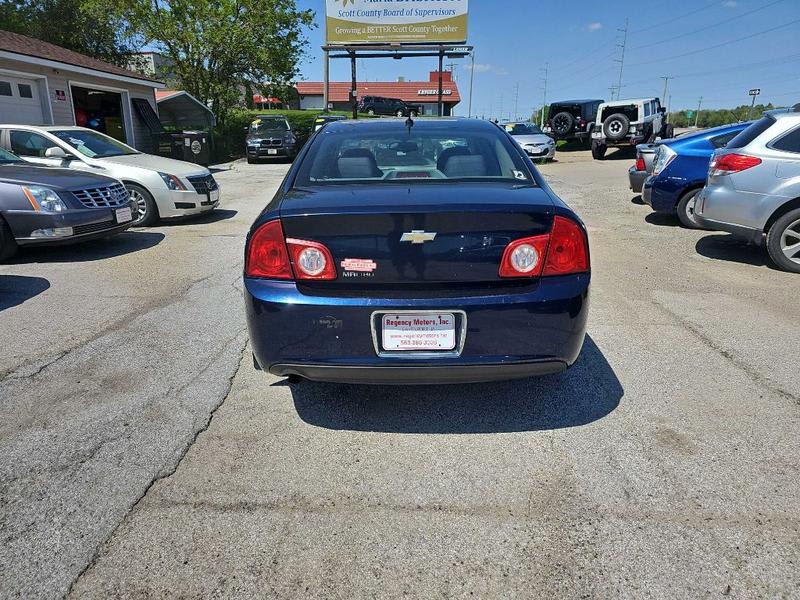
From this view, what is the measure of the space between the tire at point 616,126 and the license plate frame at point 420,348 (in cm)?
2126

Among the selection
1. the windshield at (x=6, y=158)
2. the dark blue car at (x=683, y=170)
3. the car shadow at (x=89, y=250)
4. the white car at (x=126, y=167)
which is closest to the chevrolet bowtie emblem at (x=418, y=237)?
the car shadow at (x=89, y=250)

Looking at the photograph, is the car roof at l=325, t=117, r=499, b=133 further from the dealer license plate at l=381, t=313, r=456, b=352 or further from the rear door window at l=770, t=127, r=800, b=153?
the rear door window at l=770, t=127, r=800, b=153

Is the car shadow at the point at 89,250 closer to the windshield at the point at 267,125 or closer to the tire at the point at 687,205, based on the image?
the tire at the point at 687,205

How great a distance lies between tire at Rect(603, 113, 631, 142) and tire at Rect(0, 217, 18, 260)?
20223mm

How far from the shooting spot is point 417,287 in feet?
8.45

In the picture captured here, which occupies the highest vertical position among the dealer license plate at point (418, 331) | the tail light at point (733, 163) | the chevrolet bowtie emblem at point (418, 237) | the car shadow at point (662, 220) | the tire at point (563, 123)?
the tire at point (563, 123)

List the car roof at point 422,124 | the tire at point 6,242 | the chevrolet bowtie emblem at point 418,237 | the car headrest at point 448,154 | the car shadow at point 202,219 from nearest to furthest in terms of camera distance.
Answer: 1. the chevrolet bowtie emblem at point 418,237
2. the car headrest at point 448,154
3. the car roof at point 422,124
4. the tire at point 6,242
5. the car shadow at point 202,219

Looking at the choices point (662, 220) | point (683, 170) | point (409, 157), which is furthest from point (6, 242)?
point (662, 220)

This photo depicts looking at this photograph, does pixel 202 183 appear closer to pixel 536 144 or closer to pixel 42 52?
pixel 42 52

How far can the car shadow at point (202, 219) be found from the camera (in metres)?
9.21

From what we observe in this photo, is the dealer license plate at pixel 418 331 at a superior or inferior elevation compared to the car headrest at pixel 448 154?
inferior

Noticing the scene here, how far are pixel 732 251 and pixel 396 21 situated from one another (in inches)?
1038

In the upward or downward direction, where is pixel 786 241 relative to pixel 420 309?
downward

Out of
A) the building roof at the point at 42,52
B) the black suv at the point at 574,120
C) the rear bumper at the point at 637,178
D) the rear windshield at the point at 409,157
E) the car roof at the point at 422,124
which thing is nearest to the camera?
the rear windshield at the point at 409,157
